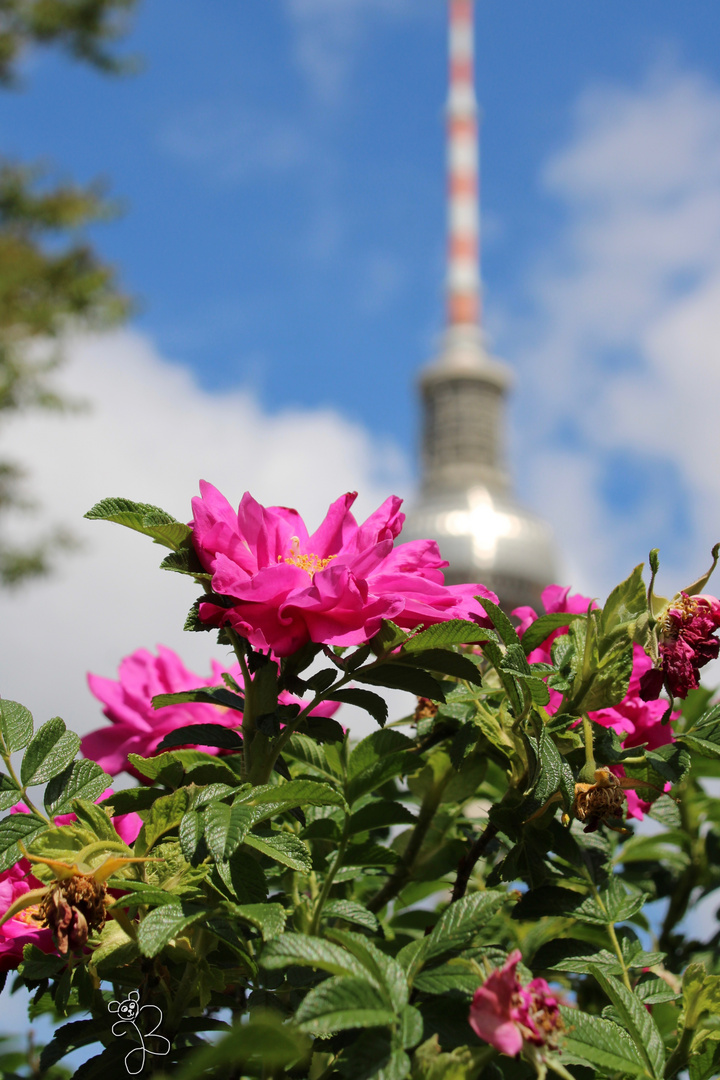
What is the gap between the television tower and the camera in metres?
36.2

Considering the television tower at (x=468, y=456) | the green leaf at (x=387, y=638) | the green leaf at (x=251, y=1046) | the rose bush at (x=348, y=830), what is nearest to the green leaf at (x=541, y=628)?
the rose bush at (x=348, y=830)

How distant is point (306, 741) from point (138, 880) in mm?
185

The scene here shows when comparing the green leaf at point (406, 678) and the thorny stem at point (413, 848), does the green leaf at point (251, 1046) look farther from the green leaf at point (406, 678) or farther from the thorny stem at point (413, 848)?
the thorny stem at point (413, 848)

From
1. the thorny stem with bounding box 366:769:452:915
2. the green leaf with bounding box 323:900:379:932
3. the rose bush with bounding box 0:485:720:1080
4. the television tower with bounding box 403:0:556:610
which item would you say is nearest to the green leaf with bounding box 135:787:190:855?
the rose bush with bounding box 0:485:720:1080

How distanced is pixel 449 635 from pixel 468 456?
3718cm

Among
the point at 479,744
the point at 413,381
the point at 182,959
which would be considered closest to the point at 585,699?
the point at 479,744

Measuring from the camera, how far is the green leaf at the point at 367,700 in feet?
2.07

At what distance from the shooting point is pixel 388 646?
23.9 inches

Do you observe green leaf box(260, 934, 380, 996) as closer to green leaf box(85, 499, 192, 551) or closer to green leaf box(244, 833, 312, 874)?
green leaf box(244, 833, 312, 874)

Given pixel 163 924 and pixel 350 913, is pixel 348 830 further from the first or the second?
pixel 163 924

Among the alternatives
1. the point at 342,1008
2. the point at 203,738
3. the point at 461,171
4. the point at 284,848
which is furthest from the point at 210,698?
the point at 461,171

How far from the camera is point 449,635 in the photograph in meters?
0.58

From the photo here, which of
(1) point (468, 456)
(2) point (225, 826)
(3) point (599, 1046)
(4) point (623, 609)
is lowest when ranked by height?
(3) point (599, 1046)

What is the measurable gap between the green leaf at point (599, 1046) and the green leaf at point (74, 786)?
25 centimetres
